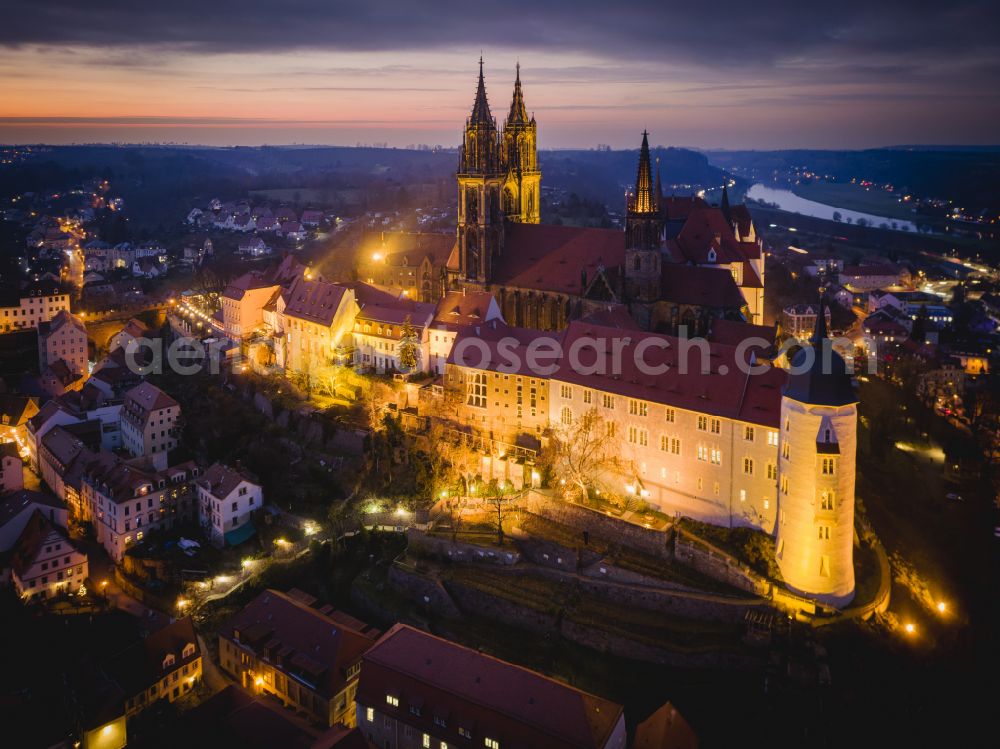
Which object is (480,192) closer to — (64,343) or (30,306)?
(64,343)

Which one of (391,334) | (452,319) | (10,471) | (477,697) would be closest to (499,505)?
(477,697)

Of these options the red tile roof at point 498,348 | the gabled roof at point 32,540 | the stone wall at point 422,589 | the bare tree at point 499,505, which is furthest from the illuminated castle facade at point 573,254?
the gabled roof at point 32,540

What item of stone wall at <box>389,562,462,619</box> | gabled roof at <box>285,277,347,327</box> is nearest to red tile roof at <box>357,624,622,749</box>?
stone wall at <box>389,562,462,619</box>

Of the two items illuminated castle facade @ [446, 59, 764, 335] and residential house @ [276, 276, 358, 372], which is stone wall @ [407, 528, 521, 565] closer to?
residential house @ [276, 276, 358, 372]

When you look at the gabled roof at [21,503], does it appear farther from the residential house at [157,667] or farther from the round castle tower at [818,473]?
the round castle tower at [818,473]

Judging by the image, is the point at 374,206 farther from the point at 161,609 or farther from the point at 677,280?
→ the point at 161,609

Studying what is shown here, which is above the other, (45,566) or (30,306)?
(30,306)
